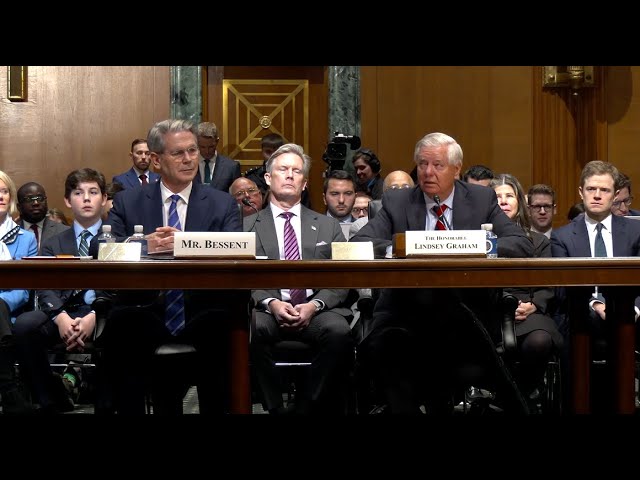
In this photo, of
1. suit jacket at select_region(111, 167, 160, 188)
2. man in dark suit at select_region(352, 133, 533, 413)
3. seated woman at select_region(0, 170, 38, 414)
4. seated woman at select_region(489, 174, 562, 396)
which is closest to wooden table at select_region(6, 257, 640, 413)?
man in dark suit at select_region(352, 133, 533, 413)

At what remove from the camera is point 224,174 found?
7.41 m

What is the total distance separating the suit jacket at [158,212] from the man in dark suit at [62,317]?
20.6 inches

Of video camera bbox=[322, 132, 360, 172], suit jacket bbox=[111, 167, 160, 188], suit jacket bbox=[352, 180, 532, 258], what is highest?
video camera bbox=[322, 132, 360, 172]

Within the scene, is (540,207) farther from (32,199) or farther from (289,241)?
(32,199)

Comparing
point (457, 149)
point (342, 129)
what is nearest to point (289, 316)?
point (457, 149)

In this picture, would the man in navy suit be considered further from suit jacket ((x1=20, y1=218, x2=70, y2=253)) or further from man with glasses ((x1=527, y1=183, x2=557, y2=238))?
man with glasses ((x1=527, y1=183, x2=557, y2=238))

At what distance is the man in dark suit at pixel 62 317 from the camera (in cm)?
460

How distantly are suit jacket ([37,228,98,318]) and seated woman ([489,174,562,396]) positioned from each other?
2011 millimetres

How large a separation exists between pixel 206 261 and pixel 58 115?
5.61 metres

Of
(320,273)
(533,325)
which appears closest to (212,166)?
(533,325)

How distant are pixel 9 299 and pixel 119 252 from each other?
1.54 meters

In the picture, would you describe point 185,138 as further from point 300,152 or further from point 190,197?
point 300,152

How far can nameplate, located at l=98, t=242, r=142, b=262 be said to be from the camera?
3.65 meters

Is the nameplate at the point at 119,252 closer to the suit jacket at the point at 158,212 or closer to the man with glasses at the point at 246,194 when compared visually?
the suit jacket at the point at 158,212
